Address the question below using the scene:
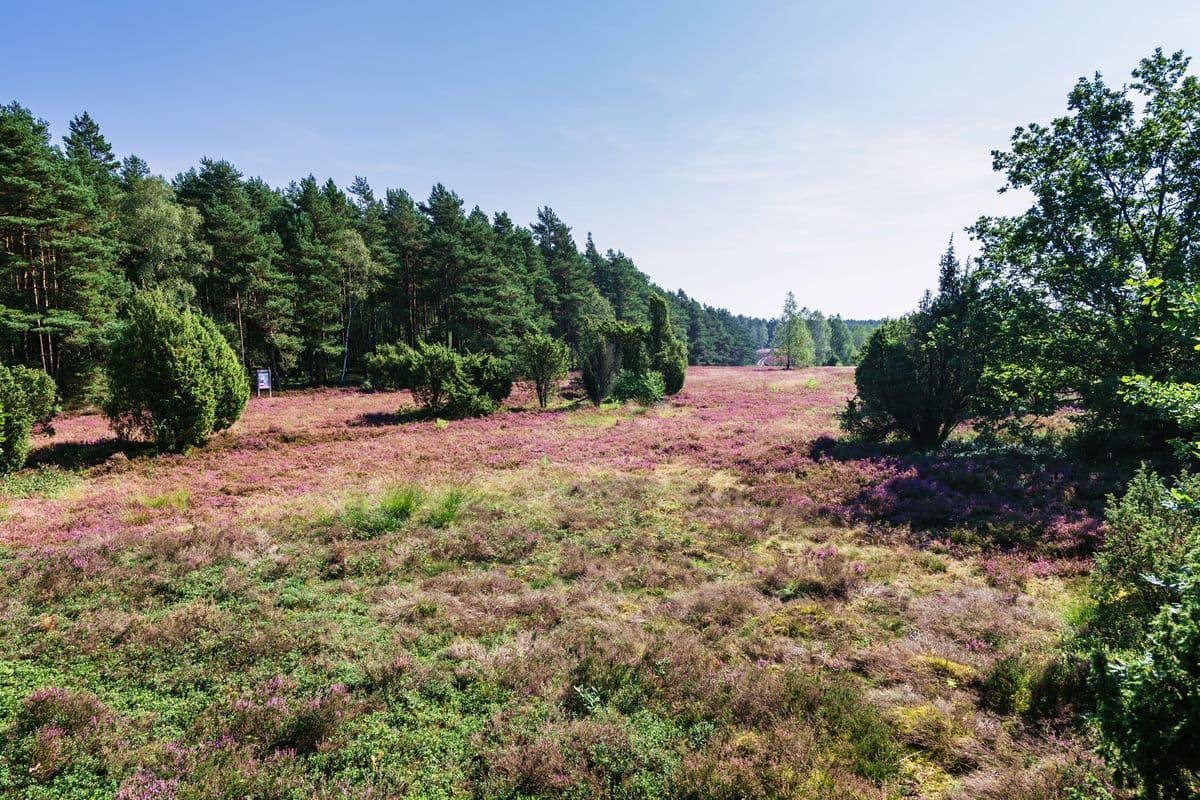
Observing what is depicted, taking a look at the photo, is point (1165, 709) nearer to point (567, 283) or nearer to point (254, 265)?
point (254, 265)

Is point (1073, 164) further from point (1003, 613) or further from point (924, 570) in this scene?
point (1003, 613)

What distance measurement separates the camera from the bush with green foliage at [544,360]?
31.3 m

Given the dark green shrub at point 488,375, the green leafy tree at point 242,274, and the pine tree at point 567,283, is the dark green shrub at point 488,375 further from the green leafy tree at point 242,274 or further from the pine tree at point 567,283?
the pine tree at point 567,283

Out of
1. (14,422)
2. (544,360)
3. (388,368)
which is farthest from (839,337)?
(14,422)

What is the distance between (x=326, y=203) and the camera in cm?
4359

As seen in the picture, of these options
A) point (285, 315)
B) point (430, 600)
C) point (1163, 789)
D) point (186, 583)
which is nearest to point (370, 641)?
point (430, 600)

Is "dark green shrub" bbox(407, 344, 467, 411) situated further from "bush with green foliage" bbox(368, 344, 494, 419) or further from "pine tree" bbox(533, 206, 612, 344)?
"pine tree" bbox(533, 206, 612, 344)

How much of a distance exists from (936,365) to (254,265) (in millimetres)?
44097

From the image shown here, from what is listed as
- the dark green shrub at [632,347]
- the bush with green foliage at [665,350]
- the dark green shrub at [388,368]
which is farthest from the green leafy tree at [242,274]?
the bush with green foliage at [665,350]

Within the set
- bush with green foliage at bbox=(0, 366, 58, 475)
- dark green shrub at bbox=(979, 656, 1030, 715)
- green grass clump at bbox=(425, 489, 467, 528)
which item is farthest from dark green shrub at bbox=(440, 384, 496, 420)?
dark green shrub at bbox=(979, 656, 1030, 715)

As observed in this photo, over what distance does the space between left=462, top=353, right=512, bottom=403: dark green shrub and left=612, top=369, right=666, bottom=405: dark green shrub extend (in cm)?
826

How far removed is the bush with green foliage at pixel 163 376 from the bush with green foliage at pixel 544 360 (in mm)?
16868

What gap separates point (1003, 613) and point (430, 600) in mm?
8546

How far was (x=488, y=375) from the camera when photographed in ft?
98.1
